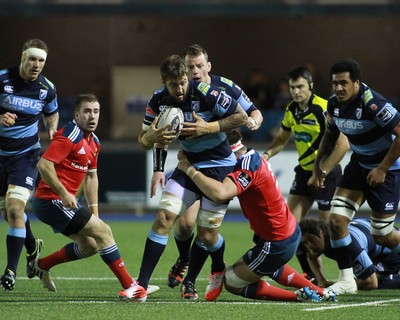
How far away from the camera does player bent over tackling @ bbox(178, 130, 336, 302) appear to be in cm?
870

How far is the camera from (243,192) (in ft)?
29.0

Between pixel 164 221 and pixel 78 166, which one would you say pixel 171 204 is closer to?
pixel 164 221

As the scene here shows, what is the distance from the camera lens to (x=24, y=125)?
1098 cm

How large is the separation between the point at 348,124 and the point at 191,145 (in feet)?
4.75

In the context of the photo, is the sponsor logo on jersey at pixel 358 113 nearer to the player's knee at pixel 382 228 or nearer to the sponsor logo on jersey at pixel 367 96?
the sponsor logo on jersey at pixel 367 96

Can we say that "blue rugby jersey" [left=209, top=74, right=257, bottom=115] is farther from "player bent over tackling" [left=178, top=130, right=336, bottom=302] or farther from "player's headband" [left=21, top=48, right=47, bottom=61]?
"player's headband" [left=21, top=48, right=47, bottom=61]

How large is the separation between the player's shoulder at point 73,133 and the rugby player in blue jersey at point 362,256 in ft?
7.56

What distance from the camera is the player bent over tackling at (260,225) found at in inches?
343

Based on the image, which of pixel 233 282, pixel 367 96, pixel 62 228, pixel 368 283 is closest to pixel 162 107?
pixel 62 228

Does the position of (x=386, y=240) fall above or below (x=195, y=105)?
below

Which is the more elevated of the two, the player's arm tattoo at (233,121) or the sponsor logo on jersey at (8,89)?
the sponsor logo on jersey at (8,89)

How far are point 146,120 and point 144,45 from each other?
15.6 meters

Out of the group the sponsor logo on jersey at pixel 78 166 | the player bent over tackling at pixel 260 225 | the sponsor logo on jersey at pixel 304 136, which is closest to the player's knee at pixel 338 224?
the player bent over tackling at pixel 260 225

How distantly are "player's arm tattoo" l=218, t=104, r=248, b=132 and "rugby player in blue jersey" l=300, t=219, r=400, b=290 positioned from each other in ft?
5.46
